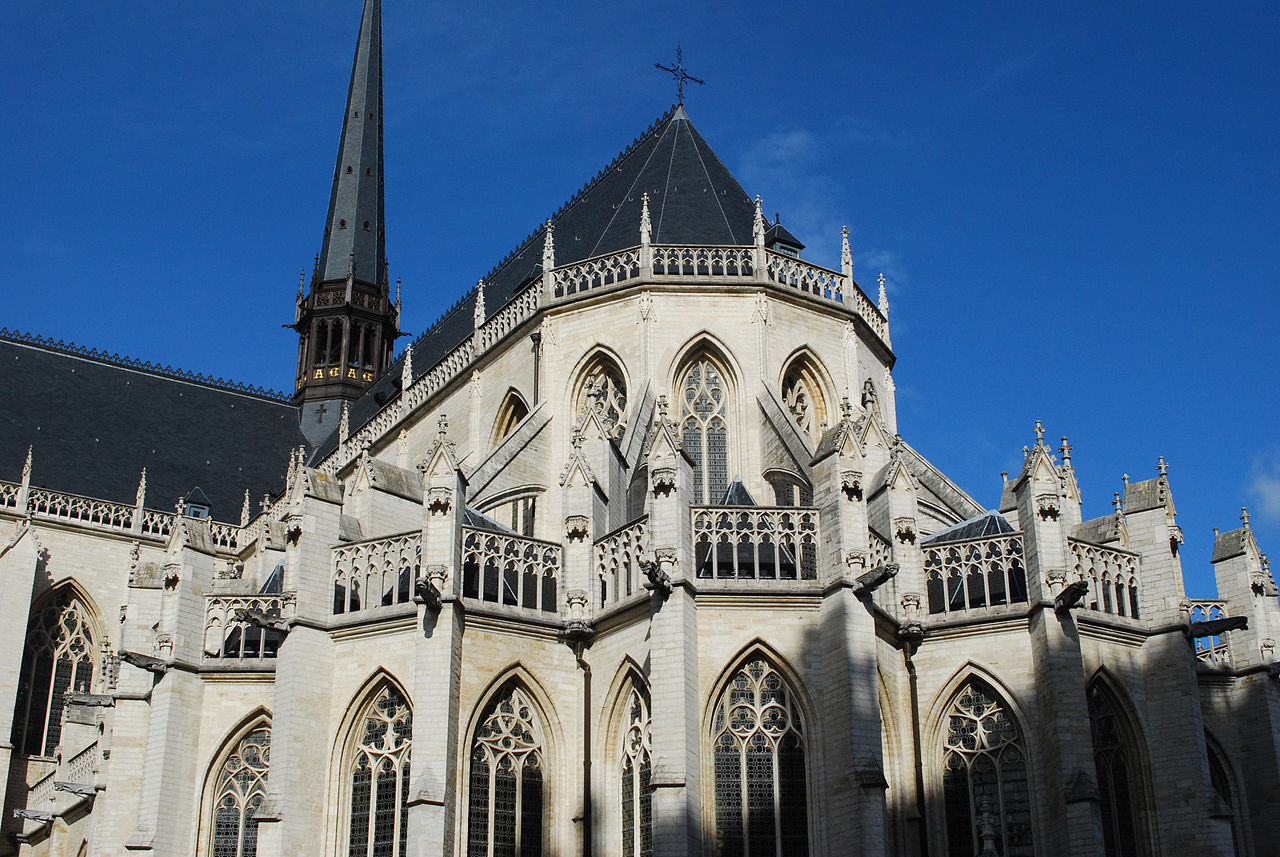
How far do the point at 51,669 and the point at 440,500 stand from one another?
18.7m

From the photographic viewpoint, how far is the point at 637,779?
2047 cm

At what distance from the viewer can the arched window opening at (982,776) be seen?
20.2 metres

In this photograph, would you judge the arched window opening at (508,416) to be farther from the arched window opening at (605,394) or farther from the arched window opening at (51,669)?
the arched window opening at (51,669)

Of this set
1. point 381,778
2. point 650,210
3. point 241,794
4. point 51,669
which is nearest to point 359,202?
point 51,669

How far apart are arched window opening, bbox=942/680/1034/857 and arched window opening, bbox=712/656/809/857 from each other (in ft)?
8.03

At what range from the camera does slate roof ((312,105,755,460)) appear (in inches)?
1121

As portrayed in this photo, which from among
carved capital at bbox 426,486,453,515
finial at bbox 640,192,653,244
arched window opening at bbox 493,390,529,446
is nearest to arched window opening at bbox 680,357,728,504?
finial at bbox 640,192,653,244

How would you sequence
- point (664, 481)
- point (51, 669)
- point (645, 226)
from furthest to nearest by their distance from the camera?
point (51, 669) → point (645, 226) → point (664, 481)

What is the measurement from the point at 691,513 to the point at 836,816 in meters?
4.51

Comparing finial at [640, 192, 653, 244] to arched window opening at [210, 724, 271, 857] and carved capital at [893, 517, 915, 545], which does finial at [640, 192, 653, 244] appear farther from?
arched window opening at [210, 724, 271, 857]

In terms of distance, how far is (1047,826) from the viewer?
1981 centimetres

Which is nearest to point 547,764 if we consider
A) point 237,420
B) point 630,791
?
point 630,791

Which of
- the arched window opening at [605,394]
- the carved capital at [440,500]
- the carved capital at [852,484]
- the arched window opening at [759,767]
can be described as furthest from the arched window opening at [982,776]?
the arched window opening at [605,394]

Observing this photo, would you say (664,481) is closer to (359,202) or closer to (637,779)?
(637,779)
